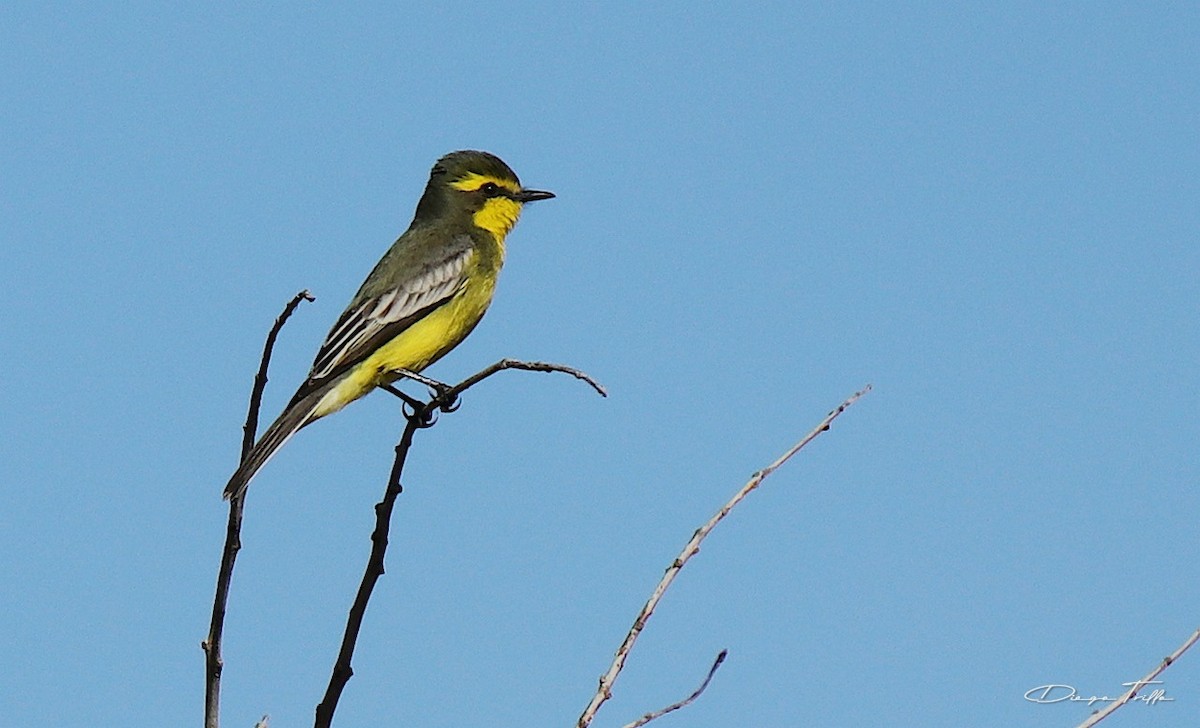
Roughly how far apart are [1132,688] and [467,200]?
26.8 ft

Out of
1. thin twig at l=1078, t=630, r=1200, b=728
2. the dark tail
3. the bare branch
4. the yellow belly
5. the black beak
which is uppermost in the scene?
the black beak

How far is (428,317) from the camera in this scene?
10266 mm

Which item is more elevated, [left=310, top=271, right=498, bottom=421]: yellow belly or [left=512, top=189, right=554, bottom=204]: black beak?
[left=512, top=189, right=554, bottom=204]: black beak

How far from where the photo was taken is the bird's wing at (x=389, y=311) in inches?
379

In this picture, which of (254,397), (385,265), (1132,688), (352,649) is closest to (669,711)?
(352,649)

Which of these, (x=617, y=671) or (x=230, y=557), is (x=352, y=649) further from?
(x=617, y=671)

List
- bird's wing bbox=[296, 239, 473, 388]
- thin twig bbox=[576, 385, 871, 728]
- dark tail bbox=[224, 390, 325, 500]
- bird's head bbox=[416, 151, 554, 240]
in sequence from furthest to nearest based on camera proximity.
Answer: bird's head bbox=[416, 151, 554, 240] < bird's wing bbox=[296, 239, 473, 388] < dark tail bbox=[224, 390, 325, 500] < thin twig bbox=[576, 385, 871, 728]

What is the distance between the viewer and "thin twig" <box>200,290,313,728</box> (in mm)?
4434

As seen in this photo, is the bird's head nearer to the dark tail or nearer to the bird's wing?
the bird's wing

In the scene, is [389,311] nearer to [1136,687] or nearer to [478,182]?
[478,182]

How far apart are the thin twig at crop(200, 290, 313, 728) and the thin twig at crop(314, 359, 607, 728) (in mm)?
333

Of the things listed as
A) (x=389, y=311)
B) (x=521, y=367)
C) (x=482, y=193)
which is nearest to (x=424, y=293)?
(x=389, y=311)

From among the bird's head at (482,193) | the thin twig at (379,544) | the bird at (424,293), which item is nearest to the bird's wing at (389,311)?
the bird at (424,293)

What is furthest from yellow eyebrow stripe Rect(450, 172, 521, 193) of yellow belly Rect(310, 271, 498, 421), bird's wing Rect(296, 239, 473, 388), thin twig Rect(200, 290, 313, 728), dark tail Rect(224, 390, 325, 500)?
thin twig Rect(200, 290, 313, 728)
